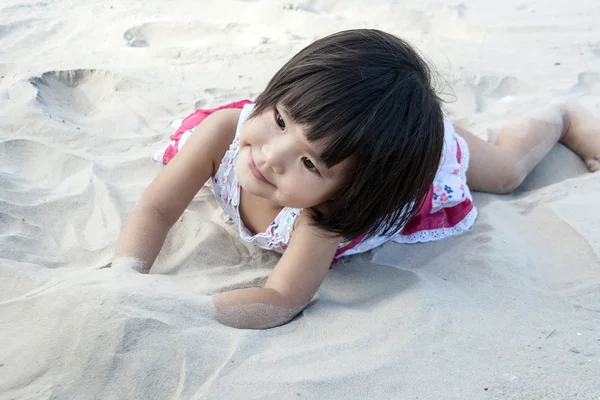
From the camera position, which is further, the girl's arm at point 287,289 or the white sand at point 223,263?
the girl's arm at point 287,289

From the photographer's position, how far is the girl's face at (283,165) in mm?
1604

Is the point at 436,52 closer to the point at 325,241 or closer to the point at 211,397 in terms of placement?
the point at 325,241

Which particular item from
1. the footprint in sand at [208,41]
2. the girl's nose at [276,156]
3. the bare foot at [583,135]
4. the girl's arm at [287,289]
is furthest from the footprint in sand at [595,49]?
the girl's nose at [276,156]

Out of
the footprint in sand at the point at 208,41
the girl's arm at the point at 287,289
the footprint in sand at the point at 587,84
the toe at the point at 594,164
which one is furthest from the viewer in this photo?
the footprint in sand at the point at 208,41

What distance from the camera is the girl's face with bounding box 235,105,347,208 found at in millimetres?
1604

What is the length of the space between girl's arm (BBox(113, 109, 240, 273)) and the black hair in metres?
0.40

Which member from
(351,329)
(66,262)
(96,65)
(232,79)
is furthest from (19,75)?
(351,329)

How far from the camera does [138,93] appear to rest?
3.19 meters

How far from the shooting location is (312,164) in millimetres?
1611

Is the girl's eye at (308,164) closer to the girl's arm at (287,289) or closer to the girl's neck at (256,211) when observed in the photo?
the girl's arm at (287,289)

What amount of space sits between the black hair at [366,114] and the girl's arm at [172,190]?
1.30ft

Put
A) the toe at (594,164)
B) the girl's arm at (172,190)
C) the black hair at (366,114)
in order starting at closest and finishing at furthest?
1. the black hair at (366,114)
2. the girl's arm at (172,190)
3. the toe at (594,164)

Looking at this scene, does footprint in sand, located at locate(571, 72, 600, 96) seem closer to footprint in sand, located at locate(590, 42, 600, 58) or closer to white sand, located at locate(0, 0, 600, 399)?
white sand, located at locate(0, 0, 600, 399)

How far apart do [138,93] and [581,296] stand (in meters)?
2.29
